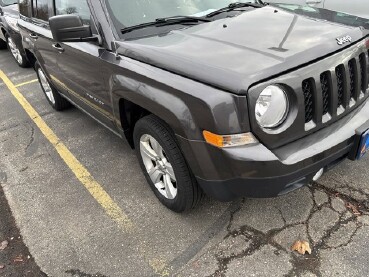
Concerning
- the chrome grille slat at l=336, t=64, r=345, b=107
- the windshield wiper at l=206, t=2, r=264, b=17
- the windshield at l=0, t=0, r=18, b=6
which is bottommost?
the chrome grille slat at l=336, t=64, r=345, b=107

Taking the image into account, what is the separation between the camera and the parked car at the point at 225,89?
2059mm

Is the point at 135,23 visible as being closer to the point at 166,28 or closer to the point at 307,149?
the point at 166,28

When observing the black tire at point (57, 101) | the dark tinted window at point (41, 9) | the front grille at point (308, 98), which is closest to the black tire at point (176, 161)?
the front grille at point (308, 98)

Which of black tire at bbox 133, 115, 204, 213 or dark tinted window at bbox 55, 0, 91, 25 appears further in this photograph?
dark tinted window at bbox 55, 0, 91, 25

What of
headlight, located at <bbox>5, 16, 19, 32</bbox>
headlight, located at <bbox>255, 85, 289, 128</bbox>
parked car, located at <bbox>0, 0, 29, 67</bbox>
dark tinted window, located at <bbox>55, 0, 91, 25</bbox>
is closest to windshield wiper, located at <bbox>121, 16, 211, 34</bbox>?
dark tinted window, located at <bbox>55, 0, 91, 25</bbox>

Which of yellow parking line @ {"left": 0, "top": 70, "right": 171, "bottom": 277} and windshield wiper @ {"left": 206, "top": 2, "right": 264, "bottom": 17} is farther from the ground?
windshield wiper @ {"left": 206, "top": 2, "right": 264, "bottom": 17}

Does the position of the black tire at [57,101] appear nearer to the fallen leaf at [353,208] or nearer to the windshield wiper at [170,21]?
the windshield wiper at [170,21]

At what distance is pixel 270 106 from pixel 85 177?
2.20 m

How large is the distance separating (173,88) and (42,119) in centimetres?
342

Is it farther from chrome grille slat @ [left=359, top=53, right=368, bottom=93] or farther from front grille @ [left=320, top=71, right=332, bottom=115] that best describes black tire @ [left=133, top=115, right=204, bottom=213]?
chrome grille slat @ [left=359, top=53, right=368, bottom=93]

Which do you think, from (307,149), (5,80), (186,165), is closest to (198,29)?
(186,165)

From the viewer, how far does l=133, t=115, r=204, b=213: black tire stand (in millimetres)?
2482

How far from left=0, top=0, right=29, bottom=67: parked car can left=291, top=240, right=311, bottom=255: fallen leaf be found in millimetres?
6203

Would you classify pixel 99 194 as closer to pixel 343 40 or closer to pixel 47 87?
pixel 343 40
